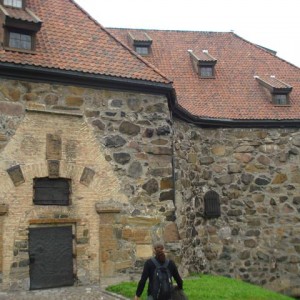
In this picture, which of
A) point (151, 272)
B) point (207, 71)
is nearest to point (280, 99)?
point (207, 71)

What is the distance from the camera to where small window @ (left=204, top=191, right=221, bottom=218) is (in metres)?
12.9

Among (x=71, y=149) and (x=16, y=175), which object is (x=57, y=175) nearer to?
(x=71, y=149)

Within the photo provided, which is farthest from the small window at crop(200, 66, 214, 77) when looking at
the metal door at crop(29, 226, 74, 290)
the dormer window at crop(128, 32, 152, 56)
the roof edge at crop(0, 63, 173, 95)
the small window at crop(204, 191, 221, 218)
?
the metal door at crop(29, 226, 74, 290)

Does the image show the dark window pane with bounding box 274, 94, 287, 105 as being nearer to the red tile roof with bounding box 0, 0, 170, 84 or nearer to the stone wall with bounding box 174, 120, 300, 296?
the stone wall with bounding box 174, 120, 300, 296

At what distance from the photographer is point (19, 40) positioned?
31.2 feet

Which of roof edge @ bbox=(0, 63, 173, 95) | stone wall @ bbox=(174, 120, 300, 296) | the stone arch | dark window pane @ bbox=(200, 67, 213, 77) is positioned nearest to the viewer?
the stone arch

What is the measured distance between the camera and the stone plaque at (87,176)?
9.28 metres

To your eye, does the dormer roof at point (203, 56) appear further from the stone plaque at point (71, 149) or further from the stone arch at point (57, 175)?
→ the stone plaque at point (71, 149)

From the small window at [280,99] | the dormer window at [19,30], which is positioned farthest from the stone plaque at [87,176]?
the small window at [280,99]

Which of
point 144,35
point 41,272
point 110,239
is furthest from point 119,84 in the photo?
point 144,35

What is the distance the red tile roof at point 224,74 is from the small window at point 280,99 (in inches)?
6.5

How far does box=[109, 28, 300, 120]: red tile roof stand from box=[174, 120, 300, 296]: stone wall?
0.70 m

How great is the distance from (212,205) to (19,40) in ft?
22.1

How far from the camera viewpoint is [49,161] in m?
9.03
